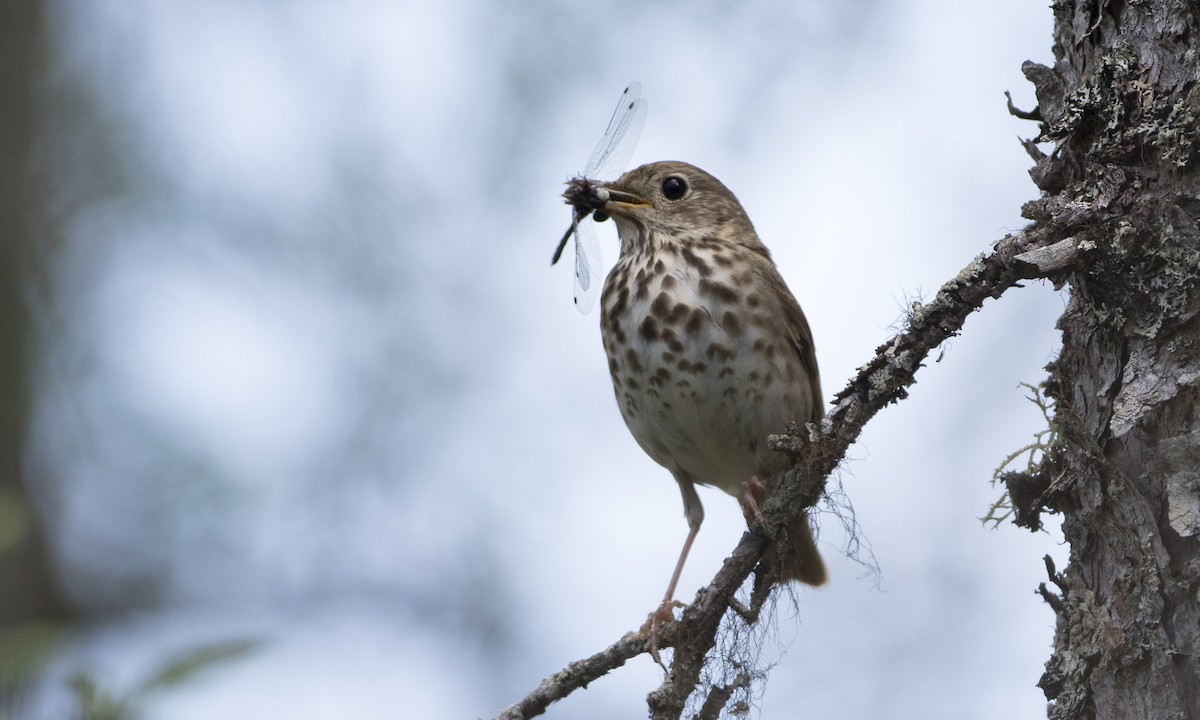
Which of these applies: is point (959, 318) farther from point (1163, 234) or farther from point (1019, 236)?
point (1163, 234)

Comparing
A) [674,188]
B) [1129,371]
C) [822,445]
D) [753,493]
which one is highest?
[674,188]

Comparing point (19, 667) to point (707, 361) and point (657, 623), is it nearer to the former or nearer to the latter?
point (657, 623)

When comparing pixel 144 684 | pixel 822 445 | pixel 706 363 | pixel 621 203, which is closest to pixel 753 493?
pixel 706 363

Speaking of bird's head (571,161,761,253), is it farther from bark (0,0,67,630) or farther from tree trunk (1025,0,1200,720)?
bark (0,0,67,630)

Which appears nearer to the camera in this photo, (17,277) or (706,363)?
(706,363)

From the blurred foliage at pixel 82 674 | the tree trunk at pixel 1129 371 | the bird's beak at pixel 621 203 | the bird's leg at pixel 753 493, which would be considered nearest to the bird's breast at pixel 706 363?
the bird's leg at pixel 753 493

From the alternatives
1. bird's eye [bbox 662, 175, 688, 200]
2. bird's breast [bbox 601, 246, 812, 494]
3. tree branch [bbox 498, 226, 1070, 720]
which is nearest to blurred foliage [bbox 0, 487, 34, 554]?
tree branch [bbox 498, 226, 1070, 720]
